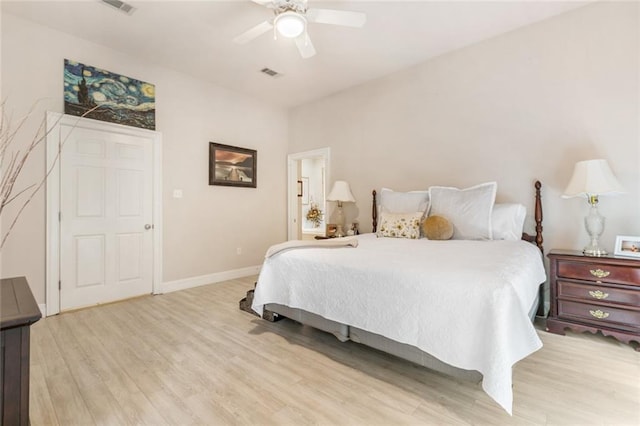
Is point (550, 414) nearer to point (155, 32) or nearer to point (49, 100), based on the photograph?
point (155, 32)

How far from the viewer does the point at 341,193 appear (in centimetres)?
436

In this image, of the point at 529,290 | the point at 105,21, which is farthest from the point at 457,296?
the point at 105,21

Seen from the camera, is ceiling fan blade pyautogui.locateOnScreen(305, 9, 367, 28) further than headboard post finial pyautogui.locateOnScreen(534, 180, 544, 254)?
No

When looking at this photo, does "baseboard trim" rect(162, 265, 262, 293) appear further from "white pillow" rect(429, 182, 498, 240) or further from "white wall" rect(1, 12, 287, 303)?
"white pillow" rect(429, 182, 498, 240)

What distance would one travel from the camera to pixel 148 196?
373 cm

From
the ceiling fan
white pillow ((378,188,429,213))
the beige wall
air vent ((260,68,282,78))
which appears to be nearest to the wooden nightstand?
the beige wall

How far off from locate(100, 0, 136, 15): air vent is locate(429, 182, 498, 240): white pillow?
3.59 meters

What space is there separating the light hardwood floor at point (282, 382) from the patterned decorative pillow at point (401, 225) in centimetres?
138

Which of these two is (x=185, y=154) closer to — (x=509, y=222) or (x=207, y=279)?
(x=207, y=279)

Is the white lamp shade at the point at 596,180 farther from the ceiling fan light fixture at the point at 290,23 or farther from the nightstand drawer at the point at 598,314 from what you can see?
the ceiling fan light fixture at the point at 290,23

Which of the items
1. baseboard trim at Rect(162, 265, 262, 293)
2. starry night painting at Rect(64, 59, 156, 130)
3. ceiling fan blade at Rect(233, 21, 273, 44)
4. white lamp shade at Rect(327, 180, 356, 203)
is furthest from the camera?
white lamp shade at Rect(327, 180, 356, 203)

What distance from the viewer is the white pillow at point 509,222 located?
2854 mm

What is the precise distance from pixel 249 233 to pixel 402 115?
2959 mm

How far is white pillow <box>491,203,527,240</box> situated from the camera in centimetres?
285
